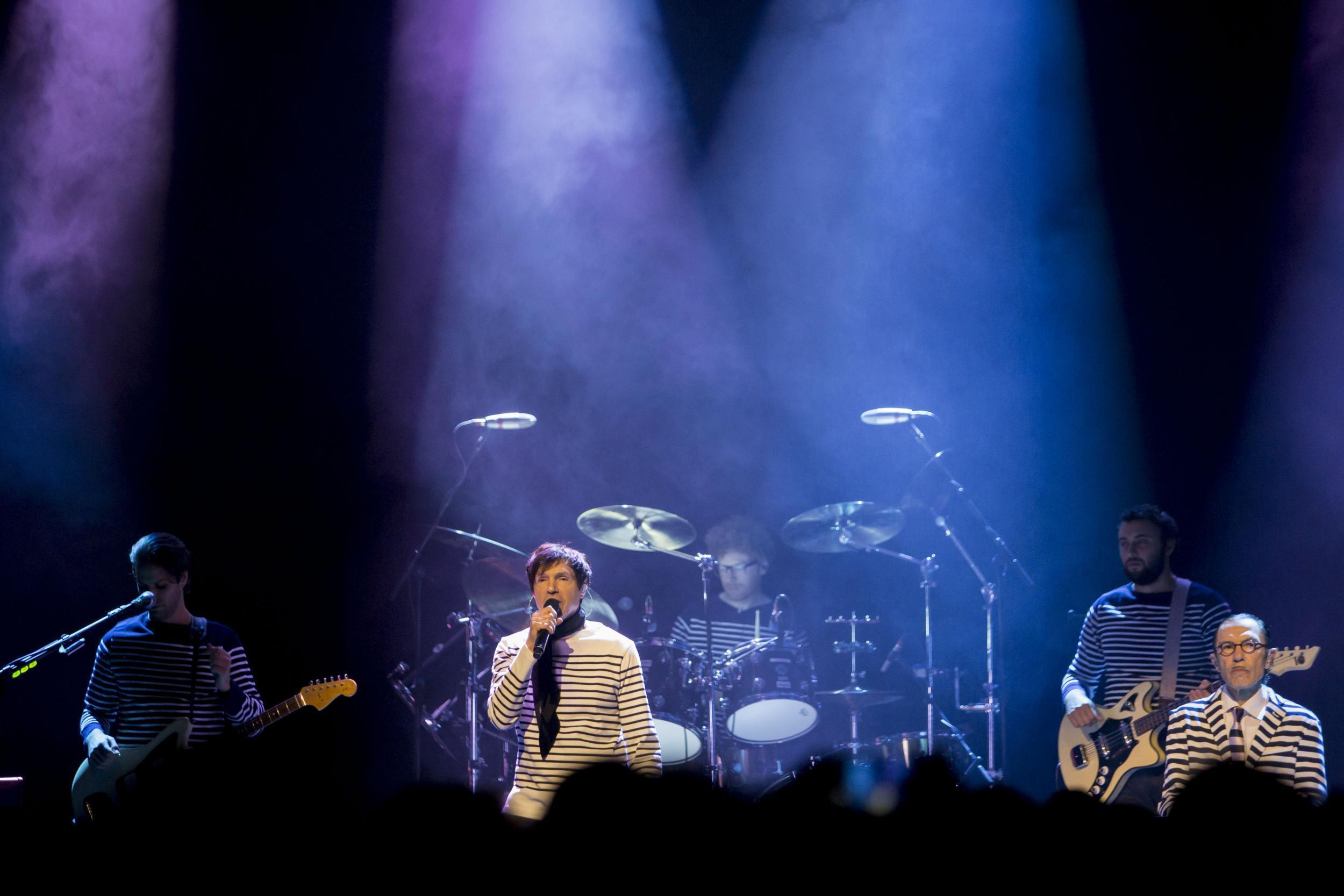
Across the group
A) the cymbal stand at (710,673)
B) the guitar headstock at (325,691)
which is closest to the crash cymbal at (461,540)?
the cymbal stand at (710,673)

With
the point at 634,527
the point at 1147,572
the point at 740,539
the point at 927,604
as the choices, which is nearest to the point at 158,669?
the point at 634,527

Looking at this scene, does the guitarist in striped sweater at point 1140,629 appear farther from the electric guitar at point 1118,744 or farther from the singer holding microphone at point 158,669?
the singer holding microphone at point 158,669

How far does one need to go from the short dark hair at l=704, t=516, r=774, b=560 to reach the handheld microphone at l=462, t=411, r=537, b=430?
178 centimetres

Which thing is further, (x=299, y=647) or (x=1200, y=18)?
(x=299, y=647)

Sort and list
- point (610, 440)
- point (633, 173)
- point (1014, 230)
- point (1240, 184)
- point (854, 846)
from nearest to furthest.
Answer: point (854, 846), point (1240, 184), point (1014, 230), point (633, 173), point (610, 440)

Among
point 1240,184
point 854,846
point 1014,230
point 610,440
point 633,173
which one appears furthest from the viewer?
point 610,440

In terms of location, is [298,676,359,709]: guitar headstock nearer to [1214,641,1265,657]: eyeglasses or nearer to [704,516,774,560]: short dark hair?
[704,516,774,560]: short dark hair

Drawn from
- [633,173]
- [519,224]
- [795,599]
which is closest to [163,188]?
[519,224]

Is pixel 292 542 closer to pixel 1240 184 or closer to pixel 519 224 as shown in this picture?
pixel 519 224

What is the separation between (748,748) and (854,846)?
5948 mm

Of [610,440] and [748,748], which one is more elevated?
[610,440]

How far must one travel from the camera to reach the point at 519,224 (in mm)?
7953

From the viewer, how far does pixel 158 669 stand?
17.8ft

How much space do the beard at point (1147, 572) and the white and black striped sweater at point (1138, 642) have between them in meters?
0.08
